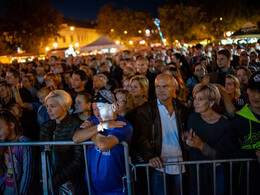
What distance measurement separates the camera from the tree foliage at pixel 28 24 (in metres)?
48.0

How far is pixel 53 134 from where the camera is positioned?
11.2ft

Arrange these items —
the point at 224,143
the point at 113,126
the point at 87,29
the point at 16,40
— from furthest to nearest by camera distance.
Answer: the point at 87,29, the point at 16,40, the point at 224,143, the point at 113,126

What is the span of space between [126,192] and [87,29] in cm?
9889

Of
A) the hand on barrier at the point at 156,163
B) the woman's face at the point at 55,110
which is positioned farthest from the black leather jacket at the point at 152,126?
the woman's face at the point at 55,110

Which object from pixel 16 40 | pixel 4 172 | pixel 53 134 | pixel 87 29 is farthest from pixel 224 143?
pixel 87 29

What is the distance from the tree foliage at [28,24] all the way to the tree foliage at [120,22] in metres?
22.3

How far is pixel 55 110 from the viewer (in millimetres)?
3516

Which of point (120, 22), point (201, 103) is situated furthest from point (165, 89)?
point (120, 22)

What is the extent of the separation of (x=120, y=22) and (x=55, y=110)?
69.9 m

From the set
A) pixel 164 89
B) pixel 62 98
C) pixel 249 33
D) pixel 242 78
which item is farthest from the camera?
pixel 249 33

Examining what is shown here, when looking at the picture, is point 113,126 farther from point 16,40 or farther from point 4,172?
point 16,40

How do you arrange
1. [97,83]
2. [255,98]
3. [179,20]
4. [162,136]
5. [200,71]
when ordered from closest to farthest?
[255,98] → [162,136] → [97,83] → [200,71] → [179,20]

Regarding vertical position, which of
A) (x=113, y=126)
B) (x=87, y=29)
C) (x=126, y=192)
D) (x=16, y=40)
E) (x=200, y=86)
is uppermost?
(x=87, y=29)

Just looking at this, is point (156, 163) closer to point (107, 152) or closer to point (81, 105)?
point (107, 152)
